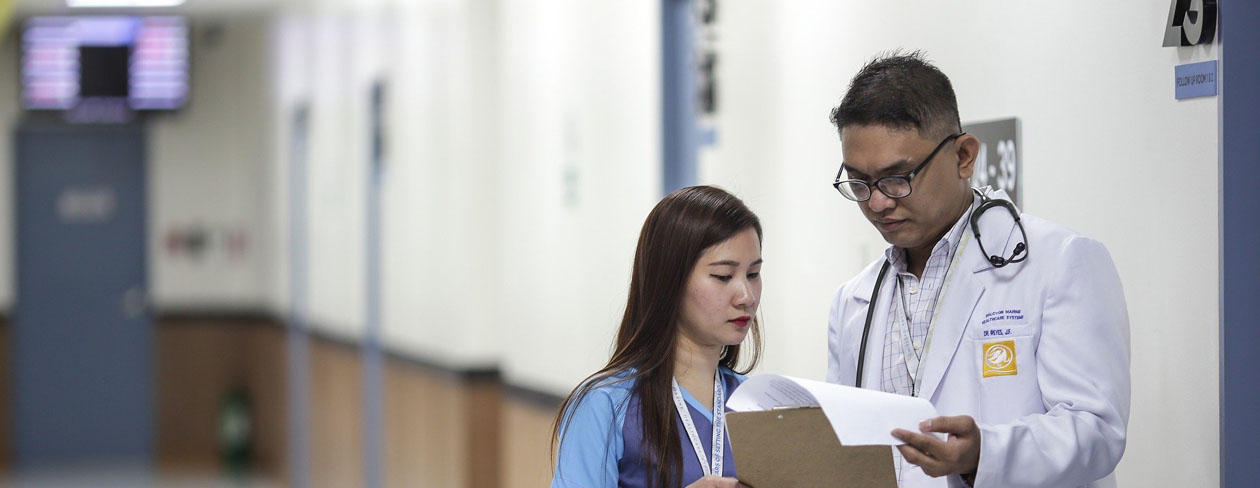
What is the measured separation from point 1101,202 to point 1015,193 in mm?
266

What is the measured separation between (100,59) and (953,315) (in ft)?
31.1

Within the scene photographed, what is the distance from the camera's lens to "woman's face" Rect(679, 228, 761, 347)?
76.3 inches

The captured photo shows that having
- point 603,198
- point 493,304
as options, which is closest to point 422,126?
point 493,304

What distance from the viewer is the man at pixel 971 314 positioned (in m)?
1.71

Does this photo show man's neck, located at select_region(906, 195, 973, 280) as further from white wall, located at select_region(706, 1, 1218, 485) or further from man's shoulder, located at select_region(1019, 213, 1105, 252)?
white wall, located at select_region(706, 1, 1218, 485)

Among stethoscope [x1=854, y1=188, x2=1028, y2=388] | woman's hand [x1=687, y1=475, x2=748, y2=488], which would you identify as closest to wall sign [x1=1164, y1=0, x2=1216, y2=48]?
stethoscope [x1=854, y1=188, x2=1028, y2=388]

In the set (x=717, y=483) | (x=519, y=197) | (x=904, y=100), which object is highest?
(x=904, y=100)

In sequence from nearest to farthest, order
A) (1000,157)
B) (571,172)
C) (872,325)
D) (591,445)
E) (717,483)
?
1. (717,483)
2. (591,445)
3. (872,325)
4. (1000,157)
5. (571,172)

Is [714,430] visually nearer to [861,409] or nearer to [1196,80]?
[861,409]

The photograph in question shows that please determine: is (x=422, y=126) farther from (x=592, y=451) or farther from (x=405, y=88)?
(x=592, y=451)

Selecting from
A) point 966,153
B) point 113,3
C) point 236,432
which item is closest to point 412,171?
point 113,3

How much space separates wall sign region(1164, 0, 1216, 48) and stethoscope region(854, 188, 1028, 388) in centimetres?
35

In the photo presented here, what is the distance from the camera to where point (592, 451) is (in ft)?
6.16

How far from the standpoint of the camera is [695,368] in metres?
1.99
